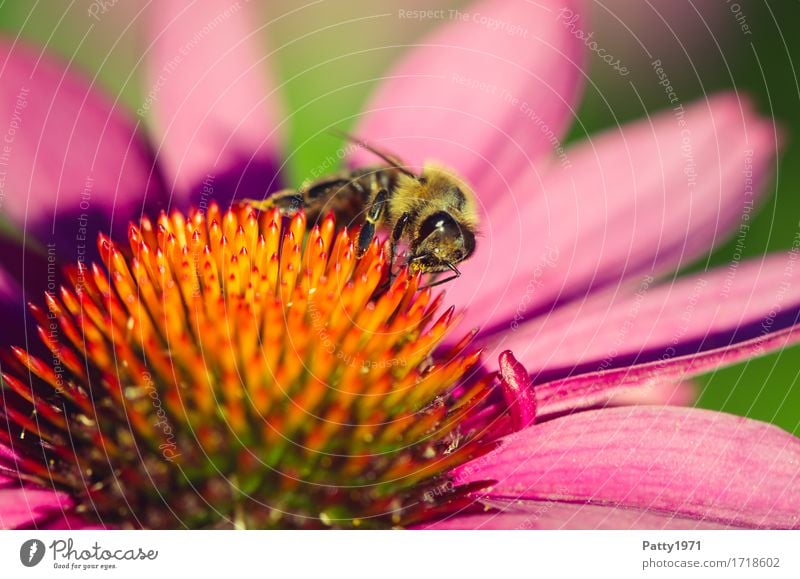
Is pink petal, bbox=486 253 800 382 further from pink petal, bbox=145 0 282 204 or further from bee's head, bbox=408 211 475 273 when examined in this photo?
pink petal, bbox=145 0 282 204

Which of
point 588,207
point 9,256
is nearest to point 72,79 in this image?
point 9,256

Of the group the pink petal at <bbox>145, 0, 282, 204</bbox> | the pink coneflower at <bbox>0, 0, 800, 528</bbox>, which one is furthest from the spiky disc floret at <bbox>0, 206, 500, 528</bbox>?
the pink petal at <bbox>145, 0, 282, 204</bbox>

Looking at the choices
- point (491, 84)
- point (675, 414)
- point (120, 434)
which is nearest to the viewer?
point (120, 434)

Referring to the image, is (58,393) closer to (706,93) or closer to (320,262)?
(320,262)

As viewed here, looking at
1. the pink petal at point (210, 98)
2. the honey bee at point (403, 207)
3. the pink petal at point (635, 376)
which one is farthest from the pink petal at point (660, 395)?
the pink petal at point (210, 98)

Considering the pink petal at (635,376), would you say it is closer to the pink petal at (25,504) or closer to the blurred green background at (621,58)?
the blurred green background at (621,58)

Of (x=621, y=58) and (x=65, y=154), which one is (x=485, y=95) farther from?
(x=65, y=154)

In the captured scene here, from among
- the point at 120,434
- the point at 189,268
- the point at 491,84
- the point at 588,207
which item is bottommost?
the point at 120,434
